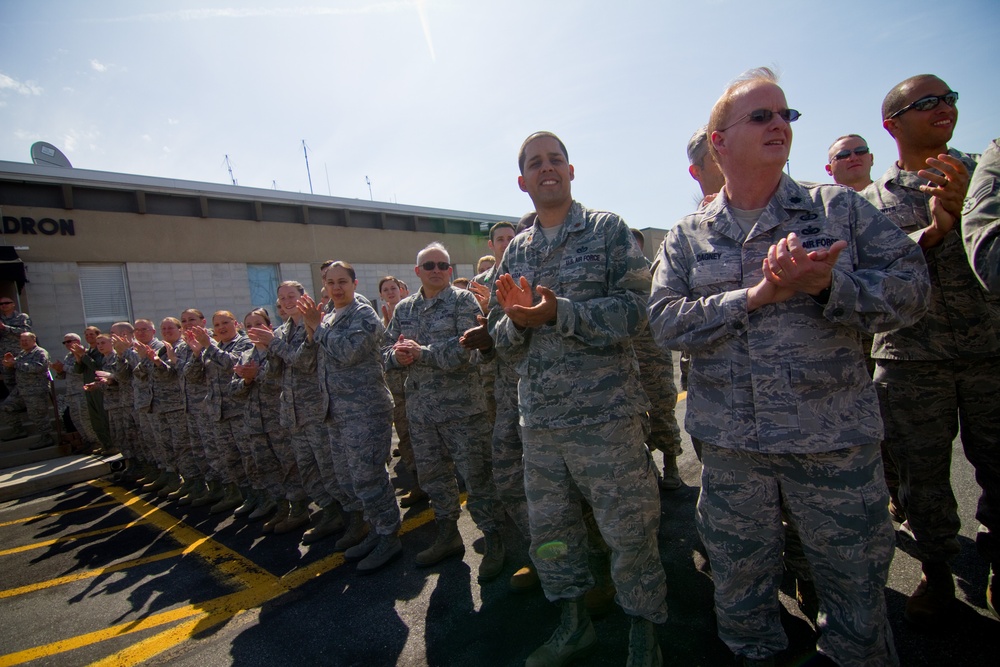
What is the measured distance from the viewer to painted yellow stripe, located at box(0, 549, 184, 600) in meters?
4.10

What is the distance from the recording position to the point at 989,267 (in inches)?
70.2

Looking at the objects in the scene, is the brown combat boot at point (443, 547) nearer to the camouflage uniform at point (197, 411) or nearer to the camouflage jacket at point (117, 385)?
the camouflage uniform at point (197, 411)

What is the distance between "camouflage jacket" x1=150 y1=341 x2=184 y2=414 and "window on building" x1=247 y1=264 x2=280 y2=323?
32.1ft

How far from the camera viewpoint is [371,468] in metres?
3.70

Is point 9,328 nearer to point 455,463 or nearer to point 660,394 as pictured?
point 455,463

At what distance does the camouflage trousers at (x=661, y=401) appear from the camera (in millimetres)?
4031

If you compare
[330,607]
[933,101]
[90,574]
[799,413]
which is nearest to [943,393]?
[799,413]

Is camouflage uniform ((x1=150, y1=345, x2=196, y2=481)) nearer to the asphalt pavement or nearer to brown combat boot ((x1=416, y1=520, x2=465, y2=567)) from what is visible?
the asphalt pavement

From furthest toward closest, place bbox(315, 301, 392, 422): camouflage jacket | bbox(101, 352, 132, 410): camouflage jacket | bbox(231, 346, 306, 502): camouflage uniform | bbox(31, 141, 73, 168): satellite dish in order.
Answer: bbox(31, 141, 73, 168): satellite dish
bbox(101, 352, 132, 410): camouflage jacket
bbox(231, 346, 306, 502): camouflage uniform
bbox(315, 301, 392, 422): camouflage jacket

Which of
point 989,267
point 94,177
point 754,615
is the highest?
point 94,177

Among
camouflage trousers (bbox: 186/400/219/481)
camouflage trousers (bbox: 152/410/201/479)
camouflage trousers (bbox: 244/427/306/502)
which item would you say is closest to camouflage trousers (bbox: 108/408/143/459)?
camouflage trousers (bbox: 152/410/201/479)

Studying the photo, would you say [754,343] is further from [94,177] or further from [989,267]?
[94,177]

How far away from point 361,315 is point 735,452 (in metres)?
2.99

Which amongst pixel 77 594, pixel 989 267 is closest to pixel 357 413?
pixel 77 594
